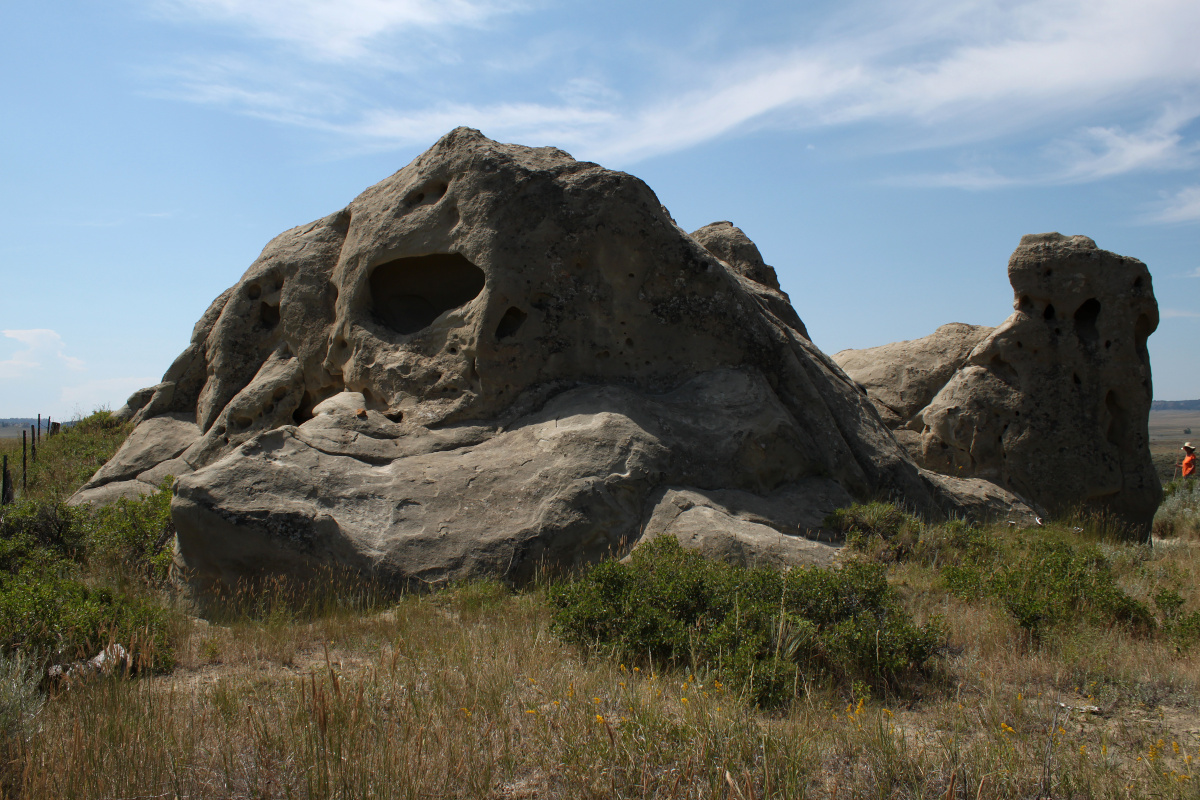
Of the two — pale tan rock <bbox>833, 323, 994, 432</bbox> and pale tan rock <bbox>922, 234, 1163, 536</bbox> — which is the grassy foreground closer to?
pale tan rock <bbox>922, 234, 1163, 536</bbox>

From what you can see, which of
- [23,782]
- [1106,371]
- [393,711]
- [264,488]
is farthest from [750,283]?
[23,782]

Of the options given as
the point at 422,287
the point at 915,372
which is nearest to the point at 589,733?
the point at 422,287

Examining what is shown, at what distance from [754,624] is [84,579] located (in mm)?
6292

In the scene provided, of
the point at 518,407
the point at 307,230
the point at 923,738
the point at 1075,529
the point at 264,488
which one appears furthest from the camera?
the point at 307,230

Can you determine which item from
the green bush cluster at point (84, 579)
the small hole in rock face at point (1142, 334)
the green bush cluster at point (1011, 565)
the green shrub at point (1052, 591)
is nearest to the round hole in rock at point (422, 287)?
the green bush cluster at point (84, 579)

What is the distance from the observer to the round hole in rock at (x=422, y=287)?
1031 cm

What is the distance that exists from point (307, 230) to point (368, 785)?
997 centimetres

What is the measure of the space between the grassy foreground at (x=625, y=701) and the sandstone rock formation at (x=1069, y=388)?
19.4 ft

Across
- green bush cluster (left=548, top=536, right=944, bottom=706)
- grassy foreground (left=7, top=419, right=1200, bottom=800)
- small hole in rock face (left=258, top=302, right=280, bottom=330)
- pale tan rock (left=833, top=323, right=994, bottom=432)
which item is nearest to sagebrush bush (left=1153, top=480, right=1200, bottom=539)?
pale tan rock (left=833, top=323, right=994, bottom=432)

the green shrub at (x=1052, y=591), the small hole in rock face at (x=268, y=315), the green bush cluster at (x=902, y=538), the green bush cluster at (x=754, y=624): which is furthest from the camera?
the small hole in rock face at (x=268, y=315)

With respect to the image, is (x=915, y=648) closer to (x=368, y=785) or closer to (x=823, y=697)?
(x=823, y=697)

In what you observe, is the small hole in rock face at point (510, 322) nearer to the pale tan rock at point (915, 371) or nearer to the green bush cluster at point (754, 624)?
the green bush cluster at point (754, 624)

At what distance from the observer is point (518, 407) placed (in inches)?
348

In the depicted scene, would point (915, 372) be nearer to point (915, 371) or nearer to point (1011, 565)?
point (915, 371)
